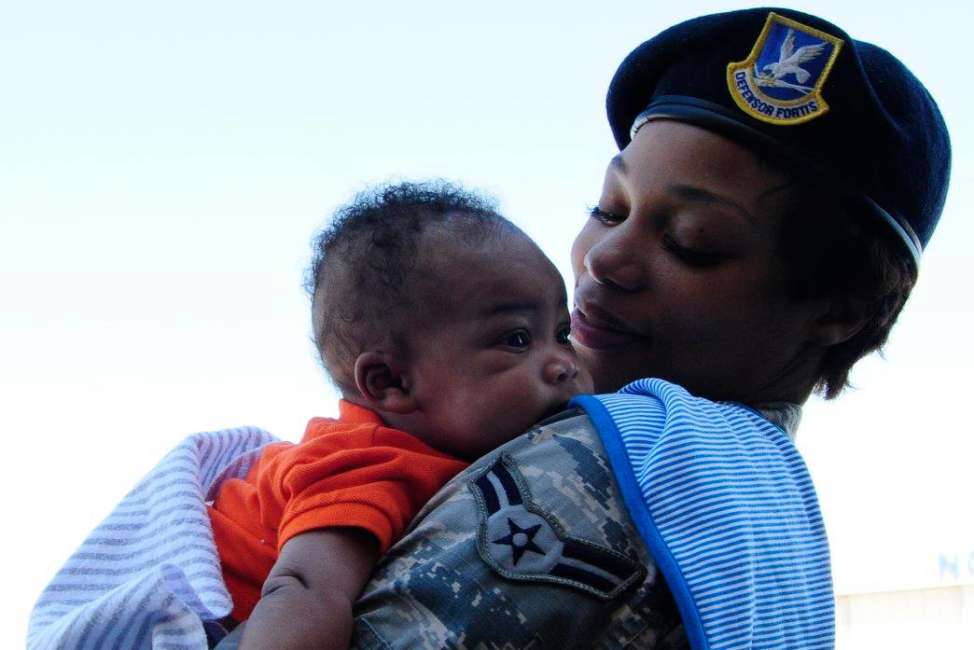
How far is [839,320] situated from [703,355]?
0.29 metres

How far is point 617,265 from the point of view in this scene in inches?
77.4

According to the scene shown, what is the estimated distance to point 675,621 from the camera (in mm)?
1454

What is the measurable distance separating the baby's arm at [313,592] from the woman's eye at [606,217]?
0.80 m

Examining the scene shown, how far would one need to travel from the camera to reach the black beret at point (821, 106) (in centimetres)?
189

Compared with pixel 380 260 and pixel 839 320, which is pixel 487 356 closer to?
pixel 380 260

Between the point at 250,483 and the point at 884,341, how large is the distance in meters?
1.23

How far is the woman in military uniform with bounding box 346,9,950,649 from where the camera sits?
1420 millimetres

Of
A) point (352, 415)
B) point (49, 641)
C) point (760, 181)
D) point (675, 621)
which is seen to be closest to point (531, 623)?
point (675, 621)

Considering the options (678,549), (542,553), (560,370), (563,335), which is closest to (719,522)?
(678,549)

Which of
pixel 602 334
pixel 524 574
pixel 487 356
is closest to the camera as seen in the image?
pixel 524 574

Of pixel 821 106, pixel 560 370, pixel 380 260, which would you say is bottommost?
pixel 560 370

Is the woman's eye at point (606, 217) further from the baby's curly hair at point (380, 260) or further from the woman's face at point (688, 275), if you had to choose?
the baby's curly hair at point (380, 260)

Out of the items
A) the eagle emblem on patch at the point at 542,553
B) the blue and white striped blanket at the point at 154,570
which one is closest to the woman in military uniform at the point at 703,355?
the eagle emblem on patch at the point at 542,553

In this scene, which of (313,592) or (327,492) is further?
(327,492)
